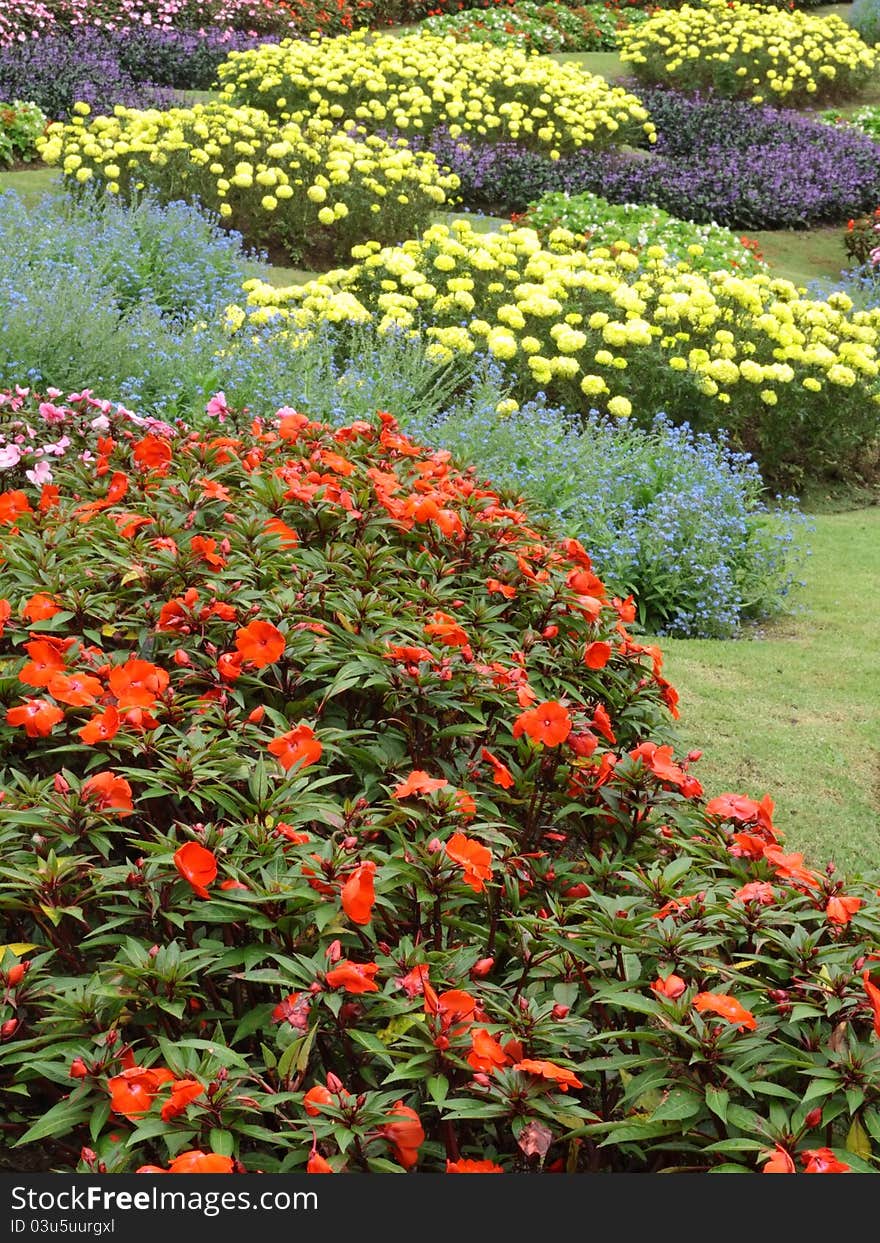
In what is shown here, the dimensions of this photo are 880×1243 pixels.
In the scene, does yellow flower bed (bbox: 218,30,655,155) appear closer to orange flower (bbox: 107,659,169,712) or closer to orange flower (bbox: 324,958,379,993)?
orange flower (bbox: 107,659,169,712)

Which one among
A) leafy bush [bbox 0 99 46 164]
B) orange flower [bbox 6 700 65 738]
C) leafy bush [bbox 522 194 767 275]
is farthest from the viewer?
leafy bush [bbox 0 99 46 164]

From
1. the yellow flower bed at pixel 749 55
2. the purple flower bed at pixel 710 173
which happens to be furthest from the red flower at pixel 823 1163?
the yellow flower bed at pixel 749 55

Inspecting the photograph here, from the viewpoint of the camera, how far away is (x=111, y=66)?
591 inches

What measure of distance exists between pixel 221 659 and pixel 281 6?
19.5 metres

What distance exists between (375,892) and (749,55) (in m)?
19.8

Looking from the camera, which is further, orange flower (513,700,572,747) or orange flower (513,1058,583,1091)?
orange flower (513,700,572,747)

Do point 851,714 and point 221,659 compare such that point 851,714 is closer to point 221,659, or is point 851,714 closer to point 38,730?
point 221,659

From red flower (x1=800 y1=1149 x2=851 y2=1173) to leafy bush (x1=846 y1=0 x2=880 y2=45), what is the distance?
25.2m

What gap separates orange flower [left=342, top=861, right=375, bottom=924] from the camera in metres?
1.74

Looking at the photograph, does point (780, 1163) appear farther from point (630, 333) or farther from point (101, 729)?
point (630, 333)

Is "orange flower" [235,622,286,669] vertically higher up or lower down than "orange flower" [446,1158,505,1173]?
higher up

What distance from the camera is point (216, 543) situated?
2.86 meters

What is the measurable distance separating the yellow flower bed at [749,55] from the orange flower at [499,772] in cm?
1777

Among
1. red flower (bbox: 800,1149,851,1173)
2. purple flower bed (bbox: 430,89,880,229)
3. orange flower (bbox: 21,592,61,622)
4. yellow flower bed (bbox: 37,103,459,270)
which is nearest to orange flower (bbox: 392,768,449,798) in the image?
red flower (bbox: 800,1149,851,1173)
